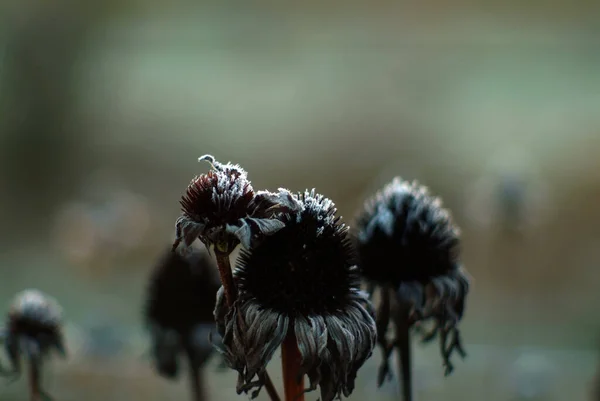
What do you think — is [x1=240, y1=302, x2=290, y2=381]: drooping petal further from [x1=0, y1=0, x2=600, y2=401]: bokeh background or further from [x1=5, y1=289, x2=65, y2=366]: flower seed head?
[x1=0, y1=0, x2=600, y2=401]: bokeh background

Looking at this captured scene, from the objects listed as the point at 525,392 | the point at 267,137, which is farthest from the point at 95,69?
the point at 525,392

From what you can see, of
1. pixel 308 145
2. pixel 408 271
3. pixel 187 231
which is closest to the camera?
pixel 187 231

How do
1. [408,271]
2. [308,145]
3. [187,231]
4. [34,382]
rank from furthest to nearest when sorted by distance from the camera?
[308,145] < [34,382] < [408,271] < [187,231]

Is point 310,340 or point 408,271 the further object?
point 408,271

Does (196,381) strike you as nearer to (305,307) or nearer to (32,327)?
(32,327)

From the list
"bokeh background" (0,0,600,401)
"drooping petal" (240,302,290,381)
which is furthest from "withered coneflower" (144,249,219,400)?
"bokeh background" (0,0,600,401)

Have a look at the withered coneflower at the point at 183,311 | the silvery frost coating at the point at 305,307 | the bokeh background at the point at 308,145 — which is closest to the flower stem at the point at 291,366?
the silvery frost coating at the point at 305,307

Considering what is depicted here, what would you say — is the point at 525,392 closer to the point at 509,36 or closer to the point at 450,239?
the point at 450,239

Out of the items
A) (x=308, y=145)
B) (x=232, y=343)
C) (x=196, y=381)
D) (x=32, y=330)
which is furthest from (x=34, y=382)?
(x=308, y=145)
